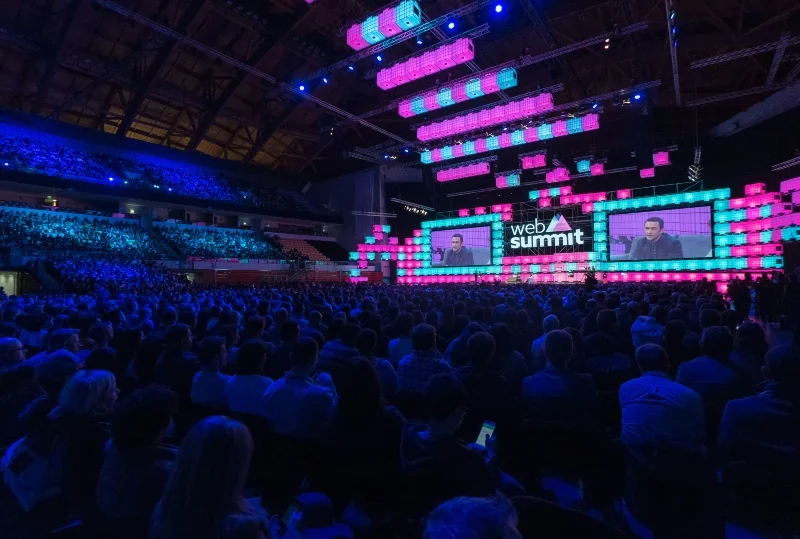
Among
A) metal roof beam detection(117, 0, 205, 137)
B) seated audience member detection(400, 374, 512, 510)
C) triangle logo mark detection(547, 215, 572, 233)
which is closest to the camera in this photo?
seated audience member detection(400, 374, 512, 510)

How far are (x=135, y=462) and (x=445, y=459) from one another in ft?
4.30

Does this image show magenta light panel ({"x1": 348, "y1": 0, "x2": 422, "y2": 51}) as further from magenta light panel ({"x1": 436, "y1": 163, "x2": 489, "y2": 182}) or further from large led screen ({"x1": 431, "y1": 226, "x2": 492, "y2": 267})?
large led screen ({"x1": 431, "y1": 226, "x2": 492, "y2": 267})

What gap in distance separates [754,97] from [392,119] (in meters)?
15.9

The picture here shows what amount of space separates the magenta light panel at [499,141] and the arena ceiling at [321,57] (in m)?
2.51

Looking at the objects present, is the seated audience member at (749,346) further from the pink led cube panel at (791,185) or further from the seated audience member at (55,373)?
the pink led cube panel at (791,185)

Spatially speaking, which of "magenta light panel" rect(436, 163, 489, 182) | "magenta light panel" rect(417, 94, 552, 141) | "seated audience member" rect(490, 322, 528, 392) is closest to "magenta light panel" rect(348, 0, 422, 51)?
"magenta light panel" rect(417, 94, 552, 141)

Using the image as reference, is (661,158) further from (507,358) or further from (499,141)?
(507,358)

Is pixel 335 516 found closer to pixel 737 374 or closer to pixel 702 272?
pixel 737 374

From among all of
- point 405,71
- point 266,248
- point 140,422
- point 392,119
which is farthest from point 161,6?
point 140,422

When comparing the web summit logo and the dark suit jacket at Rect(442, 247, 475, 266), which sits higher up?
the web summit logo

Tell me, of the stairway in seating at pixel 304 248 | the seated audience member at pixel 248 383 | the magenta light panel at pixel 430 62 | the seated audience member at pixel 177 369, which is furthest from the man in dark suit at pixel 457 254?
the seated audience member at pixel 248 383

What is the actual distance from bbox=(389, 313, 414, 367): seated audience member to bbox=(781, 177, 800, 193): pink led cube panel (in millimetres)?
15339

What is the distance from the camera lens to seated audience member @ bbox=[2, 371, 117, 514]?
7.39ft

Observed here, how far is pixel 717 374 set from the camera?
3.52 metres
